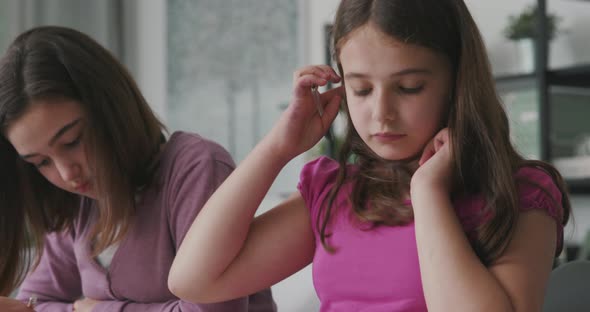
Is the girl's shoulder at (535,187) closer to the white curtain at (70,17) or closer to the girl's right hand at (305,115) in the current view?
the girl's right hand at (305,115)

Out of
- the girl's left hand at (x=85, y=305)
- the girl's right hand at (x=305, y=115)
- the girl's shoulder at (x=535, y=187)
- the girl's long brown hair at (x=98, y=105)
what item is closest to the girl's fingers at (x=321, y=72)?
the girl's right hand at (x=305, y=115)

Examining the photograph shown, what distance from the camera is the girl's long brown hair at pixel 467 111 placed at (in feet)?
3.40

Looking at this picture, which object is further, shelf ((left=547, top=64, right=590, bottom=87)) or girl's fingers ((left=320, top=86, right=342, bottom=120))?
shelf ((left=547, top=64, right=590, bottom=87))

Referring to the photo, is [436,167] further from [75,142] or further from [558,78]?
[558,78]

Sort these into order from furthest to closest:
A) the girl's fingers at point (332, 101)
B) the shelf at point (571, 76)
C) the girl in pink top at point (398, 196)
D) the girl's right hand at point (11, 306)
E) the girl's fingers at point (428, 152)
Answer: the shelf at point (571, 76), the girl's right hand at point (11, 306), the girl's fingers at point (332, 101), the girl's fingers at point (428, 152), the girl in pink top at point (398, 196)

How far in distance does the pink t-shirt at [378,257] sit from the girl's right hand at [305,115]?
0.33ft

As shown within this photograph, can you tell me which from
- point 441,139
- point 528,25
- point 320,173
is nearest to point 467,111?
point 441,139

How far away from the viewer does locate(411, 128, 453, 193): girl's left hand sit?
104 cm

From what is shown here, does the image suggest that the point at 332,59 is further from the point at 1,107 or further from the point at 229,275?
the point at 1,107

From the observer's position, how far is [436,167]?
1057 millimetres

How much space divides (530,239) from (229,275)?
0.49 m

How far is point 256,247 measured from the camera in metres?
1.24

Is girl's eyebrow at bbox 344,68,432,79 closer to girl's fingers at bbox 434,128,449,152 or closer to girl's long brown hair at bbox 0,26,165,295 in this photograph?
girl's fingers at bbox 434,128,449,152

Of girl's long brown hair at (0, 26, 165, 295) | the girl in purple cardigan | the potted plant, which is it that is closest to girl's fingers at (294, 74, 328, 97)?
the girl in purple cardigan
